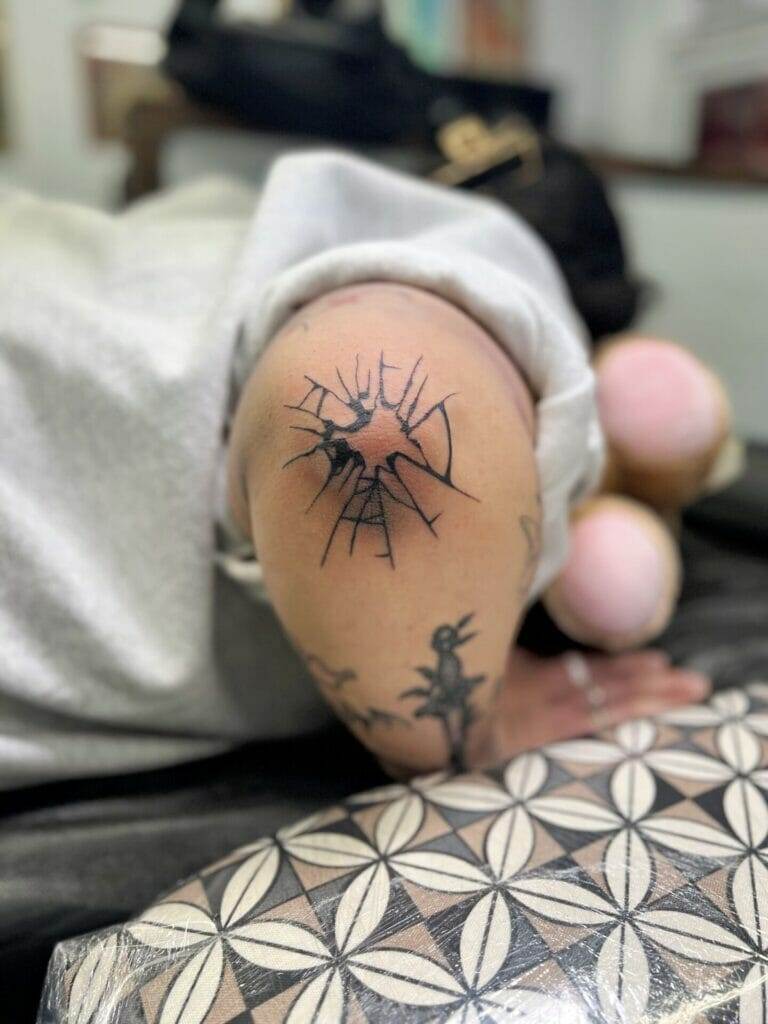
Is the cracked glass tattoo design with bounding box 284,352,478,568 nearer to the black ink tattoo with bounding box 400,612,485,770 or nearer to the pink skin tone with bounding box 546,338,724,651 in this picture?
the black ink tattoo with bounding box 400,612,485,770

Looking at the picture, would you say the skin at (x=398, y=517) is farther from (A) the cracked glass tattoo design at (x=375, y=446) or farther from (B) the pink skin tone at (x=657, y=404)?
(B) the pink skin tone at (x=657, y=404)

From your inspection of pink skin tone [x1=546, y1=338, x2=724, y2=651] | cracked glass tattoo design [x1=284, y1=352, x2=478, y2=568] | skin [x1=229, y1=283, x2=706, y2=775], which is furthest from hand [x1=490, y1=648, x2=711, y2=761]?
cracked glass tattoo design [x1=284, y1=352, x2=478, y2=568]

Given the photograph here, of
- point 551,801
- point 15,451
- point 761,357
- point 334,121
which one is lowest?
point 761,357

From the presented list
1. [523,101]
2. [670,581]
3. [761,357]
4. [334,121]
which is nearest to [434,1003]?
[670,581]

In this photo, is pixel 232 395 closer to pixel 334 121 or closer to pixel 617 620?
pixel 617 620

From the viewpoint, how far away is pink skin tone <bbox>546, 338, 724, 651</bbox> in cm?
60

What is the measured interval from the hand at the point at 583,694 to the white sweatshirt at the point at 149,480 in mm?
133

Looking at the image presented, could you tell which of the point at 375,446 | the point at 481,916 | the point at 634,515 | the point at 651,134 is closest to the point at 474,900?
the point at 481,916

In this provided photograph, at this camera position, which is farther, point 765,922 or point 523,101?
point 523,101

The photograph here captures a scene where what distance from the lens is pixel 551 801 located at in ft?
1.35

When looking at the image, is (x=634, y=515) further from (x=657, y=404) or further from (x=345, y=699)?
(x=345, y=699)

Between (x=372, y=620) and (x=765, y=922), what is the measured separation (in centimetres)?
22

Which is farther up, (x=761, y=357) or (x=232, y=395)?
(x=232, y=395)

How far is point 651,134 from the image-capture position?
1604mm
